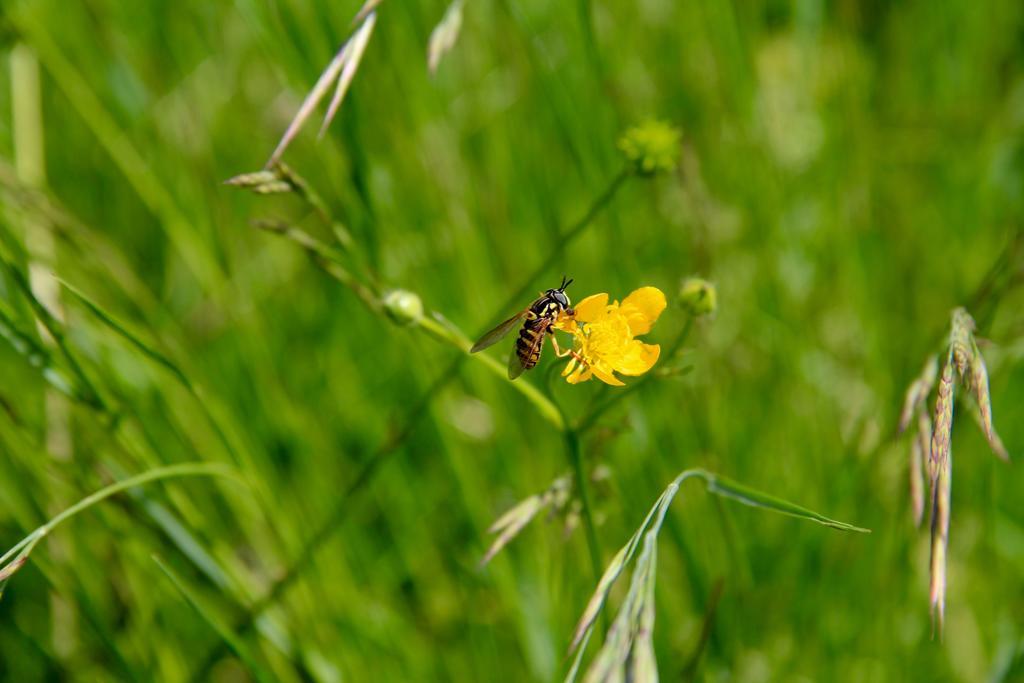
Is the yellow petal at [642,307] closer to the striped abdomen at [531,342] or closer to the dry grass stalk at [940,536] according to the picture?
the striped abdomen at [531,342]

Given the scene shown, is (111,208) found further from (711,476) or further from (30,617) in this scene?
(711,476)

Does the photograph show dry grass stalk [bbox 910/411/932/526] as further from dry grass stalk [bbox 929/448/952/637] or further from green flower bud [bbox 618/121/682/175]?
green flower bud [bbox 618/121/682/175]

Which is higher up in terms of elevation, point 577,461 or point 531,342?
point 531,342

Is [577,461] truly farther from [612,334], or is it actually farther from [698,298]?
[698,298]

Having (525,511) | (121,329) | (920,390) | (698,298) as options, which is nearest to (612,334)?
(698,298)

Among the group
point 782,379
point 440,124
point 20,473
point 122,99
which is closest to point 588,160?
point 440,124

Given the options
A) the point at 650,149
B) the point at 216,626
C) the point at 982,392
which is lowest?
the point at 216,626

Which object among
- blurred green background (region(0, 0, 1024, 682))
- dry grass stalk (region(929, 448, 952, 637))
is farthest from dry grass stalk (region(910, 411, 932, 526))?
blurred green background (region(0, 0, 1024, 682))
